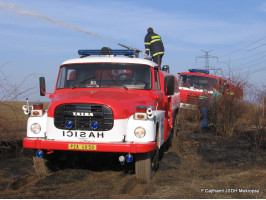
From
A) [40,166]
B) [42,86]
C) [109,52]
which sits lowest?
[40,166]

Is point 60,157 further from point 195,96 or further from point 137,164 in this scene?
point 195,96

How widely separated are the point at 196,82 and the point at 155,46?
8.00 m

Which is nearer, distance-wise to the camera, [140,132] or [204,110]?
[140,132]

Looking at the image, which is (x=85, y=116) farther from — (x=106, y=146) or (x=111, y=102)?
(x=106, y=146)

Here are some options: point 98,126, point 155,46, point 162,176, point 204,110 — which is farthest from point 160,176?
point 204,110

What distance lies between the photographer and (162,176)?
729 centimetres

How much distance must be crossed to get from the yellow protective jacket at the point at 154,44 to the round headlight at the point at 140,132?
6.05 meters

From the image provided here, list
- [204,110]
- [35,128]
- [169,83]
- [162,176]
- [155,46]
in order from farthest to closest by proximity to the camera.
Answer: [204,110]
[155,46]
[169,83]
[162,176]
[35,128]

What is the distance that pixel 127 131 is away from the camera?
6605 mm

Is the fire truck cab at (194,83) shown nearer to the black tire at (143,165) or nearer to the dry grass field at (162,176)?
the dry grass field at (162,176)

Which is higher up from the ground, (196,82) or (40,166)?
(196,82)

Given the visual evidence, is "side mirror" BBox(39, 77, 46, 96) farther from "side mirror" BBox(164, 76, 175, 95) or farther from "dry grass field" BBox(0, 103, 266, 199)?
"side mirror" BBox(164, 76, 175, 95)

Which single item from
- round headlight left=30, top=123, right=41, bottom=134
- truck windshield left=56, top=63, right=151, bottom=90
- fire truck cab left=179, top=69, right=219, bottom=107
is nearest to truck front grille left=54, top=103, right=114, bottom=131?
round headlight left=30, top=123, right=41, bottom=134

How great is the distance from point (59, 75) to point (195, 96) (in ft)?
38.8
